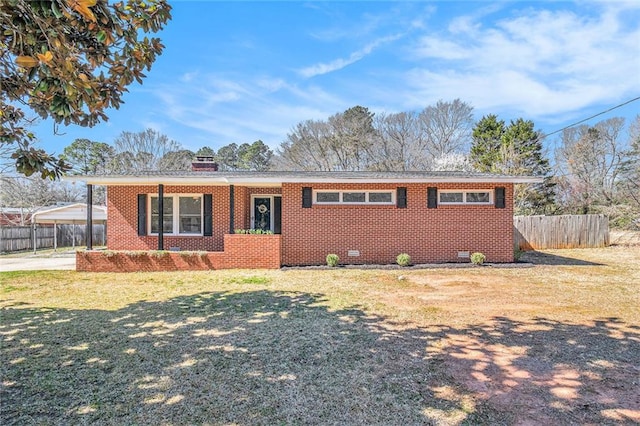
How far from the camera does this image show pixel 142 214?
39.8ft

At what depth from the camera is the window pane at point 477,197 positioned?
11.0 meters

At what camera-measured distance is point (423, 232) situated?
1091 centimetres

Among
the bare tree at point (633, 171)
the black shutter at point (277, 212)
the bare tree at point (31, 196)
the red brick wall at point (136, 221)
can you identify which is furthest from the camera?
the bare tree at point (31, 196)

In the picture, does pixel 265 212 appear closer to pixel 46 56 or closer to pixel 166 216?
pixel 166 216

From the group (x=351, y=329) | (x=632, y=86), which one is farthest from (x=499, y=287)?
(x=632, y=86)

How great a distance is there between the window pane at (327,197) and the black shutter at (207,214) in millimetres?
3979

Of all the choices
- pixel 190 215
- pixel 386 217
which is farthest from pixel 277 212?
pixel 386 217

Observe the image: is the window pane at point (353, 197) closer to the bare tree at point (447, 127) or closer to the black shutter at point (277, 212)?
the black shutter at point (277, 212)

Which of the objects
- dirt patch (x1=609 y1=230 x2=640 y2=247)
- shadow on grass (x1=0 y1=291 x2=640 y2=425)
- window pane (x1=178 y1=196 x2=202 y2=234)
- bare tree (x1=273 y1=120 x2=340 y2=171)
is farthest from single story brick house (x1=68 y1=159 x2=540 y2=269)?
bare tree (x1=273 y1=120 x2=340 y2=171)

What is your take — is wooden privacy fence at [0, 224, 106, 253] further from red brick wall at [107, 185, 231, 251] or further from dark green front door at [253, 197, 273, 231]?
dark green front door at [253, 197, 273, 231]

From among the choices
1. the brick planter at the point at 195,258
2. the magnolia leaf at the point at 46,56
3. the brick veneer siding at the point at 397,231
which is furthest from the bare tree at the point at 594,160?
the magnolia leaf at the point at 46,56

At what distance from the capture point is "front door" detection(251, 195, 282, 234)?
500 inches

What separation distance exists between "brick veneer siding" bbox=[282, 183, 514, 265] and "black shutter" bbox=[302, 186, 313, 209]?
7.2 inches

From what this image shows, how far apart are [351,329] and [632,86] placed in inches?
617
